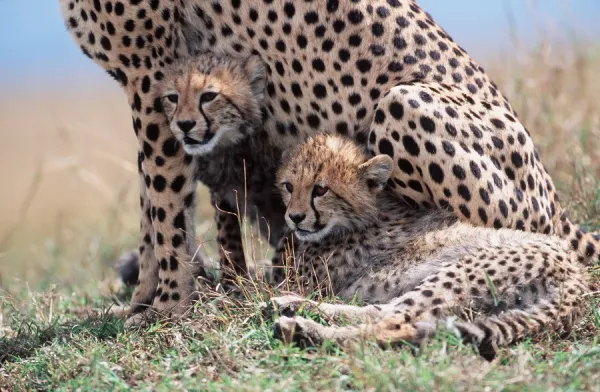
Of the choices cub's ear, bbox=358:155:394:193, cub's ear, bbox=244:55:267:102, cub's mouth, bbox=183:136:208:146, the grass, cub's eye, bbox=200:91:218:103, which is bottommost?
the grass

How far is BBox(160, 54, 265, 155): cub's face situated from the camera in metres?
3.76

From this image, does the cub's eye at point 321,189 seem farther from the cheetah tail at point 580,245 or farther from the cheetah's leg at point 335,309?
the cheetah tail at point 580,245

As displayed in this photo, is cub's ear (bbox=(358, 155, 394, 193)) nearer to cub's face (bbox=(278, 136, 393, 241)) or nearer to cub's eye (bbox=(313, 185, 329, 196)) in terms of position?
cub's face (bbox=(278, 136, 393, 241))

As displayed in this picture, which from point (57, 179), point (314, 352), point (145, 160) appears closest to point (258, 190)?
point (145, 160)

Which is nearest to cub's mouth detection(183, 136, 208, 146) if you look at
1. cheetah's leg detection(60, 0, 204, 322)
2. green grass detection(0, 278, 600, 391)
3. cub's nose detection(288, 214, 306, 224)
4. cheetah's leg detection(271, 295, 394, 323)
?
cheetah's leg detection(60, 0, 204, 322)

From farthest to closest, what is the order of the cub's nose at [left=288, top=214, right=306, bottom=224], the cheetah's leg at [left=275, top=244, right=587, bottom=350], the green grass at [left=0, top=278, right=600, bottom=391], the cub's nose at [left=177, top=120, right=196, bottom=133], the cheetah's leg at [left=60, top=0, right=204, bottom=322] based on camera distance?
the cheetah's leg at [left=60, top=0, right=204, bottom=322] → the cub's nose at [left=177, top=120, right=196, bottom=133] → the cub's nose at [left=288, top=214, right=306, bottom=224] → the cheetah's leg at [left=275, top=244, right=587, bottom=350] → the green grass at [left=0, top=278, right=600, bottom=391]

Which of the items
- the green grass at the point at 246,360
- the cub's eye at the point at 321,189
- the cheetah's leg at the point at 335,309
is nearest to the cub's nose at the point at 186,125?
the cub's eye at the point at 321,189

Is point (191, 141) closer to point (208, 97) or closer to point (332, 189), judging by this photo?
point (208, 97)

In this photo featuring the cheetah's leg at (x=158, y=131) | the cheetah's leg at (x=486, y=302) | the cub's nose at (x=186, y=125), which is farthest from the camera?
the cheetah's leg at (x=158, y=131)

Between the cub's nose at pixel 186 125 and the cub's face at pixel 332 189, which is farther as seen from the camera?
the cub's nose at pixel 186 125

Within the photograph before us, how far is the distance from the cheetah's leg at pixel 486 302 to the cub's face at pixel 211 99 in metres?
1.08

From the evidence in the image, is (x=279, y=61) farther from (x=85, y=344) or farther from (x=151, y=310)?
(x=85, y=344)

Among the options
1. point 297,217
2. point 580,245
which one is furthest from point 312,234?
point 580,245

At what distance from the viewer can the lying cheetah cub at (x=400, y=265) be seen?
9.70 feet
